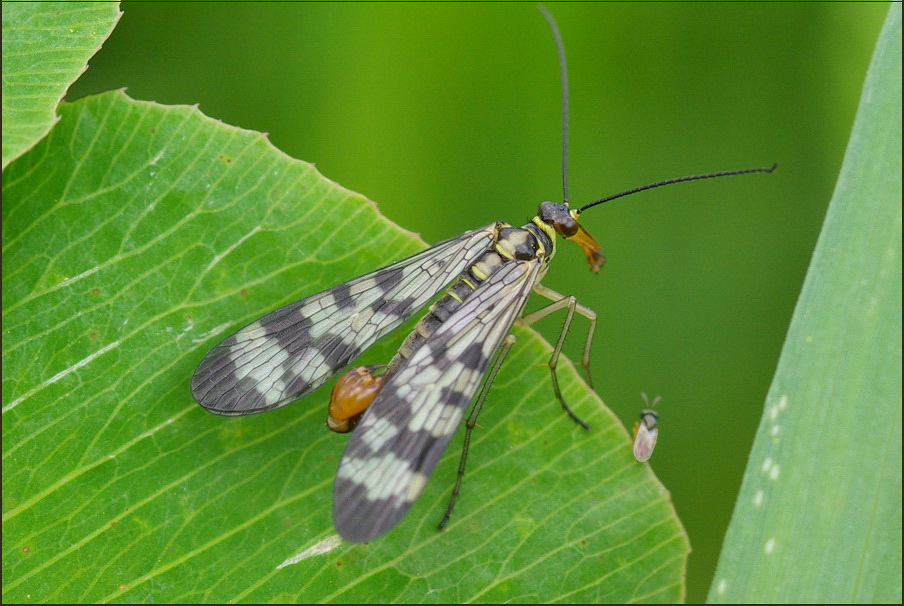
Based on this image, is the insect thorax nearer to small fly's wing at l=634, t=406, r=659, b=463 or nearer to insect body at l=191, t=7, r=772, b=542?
insect body at l=191, t=7, r=772, b=542

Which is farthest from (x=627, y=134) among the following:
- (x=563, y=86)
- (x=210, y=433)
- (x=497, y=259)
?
(x=210, y=433)

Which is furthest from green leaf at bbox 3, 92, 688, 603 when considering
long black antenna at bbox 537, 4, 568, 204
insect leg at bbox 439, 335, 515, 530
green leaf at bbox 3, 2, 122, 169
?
long black antenna at bbox 537, 4, 568, 204

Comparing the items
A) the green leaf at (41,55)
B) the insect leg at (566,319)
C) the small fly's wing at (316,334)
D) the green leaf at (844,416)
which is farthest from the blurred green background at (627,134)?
the green leaf at (844,416)

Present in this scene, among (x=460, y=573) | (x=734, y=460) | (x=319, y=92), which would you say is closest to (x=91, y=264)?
(x=319, y=92)

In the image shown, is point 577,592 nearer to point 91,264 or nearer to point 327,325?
point 327,325

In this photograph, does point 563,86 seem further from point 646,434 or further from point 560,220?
point 646,434
